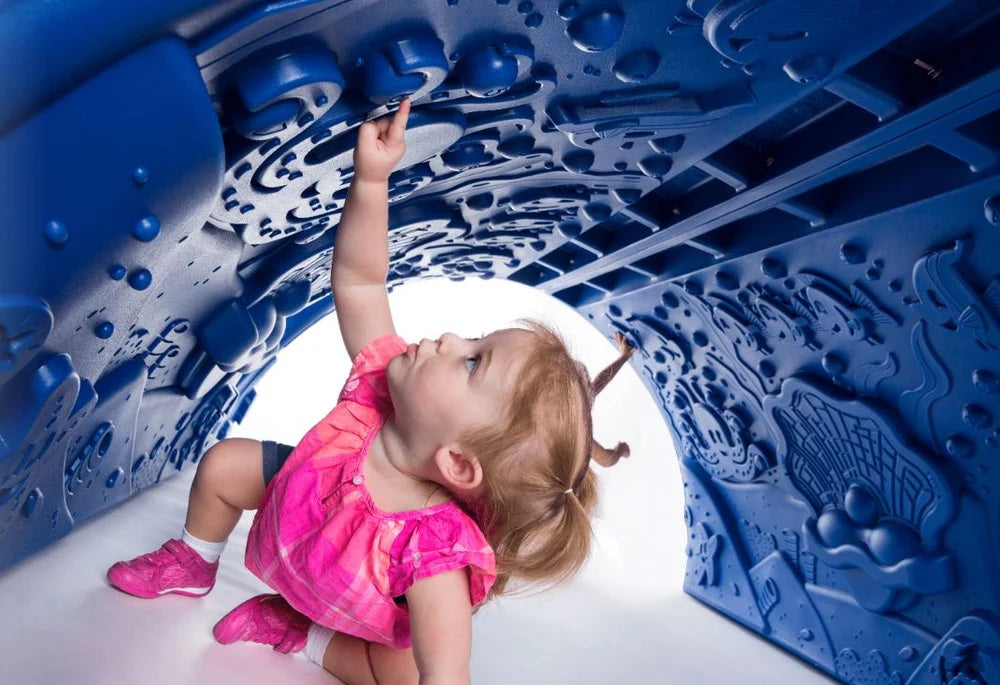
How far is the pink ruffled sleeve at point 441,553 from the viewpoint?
785mm

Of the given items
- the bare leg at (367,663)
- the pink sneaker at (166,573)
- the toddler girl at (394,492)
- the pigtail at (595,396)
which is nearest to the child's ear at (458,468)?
the toddler girl at (394,492)

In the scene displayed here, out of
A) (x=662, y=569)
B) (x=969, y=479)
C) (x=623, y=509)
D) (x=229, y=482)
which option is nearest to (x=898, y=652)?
(x=969, y=479)

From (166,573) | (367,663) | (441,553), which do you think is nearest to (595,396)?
(441,553)

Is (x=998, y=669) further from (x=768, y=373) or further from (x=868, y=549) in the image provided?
(x=768, y=373)

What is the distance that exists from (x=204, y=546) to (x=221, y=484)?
0.08 metres

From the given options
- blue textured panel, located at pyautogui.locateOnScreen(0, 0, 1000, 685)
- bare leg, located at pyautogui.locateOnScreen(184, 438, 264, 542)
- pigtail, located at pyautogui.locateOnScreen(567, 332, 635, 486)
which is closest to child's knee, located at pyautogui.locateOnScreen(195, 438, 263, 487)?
bare leg, located at pyautogui.locateOnScreen(184, 438, 264, 542)

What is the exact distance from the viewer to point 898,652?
1188 millimetres

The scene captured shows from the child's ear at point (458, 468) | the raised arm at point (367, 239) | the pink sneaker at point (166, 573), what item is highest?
the raised arm at point (367, 239)

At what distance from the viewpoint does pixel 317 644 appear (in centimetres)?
93

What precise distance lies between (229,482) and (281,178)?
1.24 ft

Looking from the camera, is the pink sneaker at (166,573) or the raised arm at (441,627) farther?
the pink sneaker at (166,573)

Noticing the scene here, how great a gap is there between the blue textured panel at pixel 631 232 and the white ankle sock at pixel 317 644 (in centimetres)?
31

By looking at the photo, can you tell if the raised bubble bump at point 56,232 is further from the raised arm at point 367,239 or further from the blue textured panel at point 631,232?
the raised arm at point 367,239

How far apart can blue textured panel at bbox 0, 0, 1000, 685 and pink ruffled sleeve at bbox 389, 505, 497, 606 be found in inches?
13.0
